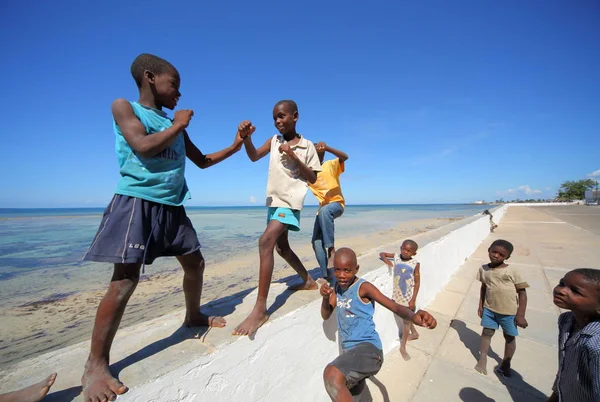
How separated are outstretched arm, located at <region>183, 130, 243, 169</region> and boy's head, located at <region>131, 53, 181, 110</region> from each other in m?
0.34

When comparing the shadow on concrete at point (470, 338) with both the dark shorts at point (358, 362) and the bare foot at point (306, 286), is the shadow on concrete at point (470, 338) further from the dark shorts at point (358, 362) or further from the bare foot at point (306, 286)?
the bare foot at point (306, 286)

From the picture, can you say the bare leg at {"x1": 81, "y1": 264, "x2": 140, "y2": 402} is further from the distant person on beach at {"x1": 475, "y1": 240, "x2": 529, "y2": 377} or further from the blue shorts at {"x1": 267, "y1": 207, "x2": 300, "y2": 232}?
the distant person on beach at {"x1": 475, "y1": 240, "x2": 529, "y2": 377}

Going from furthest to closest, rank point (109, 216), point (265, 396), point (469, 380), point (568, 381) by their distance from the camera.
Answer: point (469, 380) < point (265, 396) < point (568, 381) < point (109, 216)

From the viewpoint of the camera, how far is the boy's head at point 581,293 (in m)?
1.36

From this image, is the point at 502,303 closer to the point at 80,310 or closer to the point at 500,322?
the point at 500,322

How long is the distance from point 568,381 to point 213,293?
196 inches

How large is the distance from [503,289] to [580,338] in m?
1.30

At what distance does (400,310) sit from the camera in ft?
4.95

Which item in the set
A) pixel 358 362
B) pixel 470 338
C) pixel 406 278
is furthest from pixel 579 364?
pixel 470 338

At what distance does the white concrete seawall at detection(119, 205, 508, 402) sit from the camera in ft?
3.69

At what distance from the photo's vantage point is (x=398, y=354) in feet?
9.07

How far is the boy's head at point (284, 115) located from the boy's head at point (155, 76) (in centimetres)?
79

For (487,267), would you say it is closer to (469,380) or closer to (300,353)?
(469,380)

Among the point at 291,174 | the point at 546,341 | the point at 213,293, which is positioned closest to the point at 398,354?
the point at 546,341
